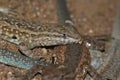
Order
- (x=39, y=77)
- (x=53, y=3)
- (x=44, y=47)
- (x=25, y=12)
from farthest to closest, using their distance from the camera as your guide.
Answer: (x=53, y=3)
(x=25, y=12)
(x=44, y=47)
(x=39, y=77)

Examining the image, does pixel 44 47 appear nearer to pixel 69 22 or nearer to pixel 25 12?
pixel 69 22

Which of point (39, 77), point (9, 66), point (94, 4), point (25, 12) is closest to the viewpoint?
point (39, 77)

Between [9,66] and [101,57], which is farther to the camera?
[101,57]

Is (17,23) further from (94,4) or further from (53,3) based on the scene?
(94,4)

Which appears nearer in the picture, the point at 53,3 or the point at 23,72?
the point at 23,72

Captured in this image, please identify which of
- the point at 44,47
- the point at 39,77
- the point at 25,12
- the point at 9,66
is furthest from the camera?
the point at 25,12

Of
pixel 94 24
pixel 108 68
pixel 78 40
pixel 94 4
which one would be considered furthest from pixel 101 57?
pixel 94 4

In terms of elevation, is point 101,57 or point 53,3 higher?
point 53,3

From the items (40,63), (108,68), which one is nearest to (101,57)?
(108,68)

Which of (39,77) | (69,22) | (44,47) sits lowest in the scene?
(39,77)
